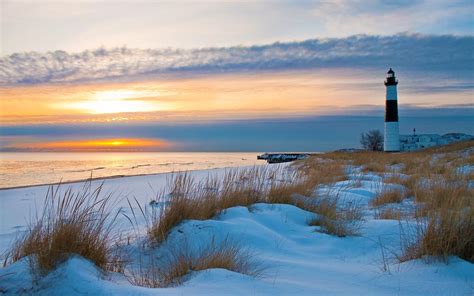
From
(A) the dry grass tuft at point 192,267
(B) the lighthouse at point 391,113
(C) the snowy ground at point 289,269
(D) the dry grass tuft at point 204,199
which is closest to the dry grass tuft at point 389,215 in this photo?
(C) the snowy ground at point 289,269

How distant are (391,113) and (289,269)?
32.3m

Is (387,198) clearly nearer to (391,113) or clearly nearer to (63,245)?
(63,245)

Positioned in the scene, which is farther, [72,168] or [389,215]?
[72,168]

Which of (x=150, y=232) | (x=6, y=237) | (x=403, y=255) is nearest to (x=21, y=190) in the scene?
(x=6, y=237)

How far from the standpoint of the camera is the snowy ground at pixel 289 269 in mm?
2506

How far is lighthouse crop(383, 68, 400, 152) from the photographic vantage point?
3253 centimetres

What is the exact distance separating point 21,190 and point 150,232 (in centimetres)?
735

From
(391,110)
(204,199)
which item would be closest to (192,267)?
(204,199)

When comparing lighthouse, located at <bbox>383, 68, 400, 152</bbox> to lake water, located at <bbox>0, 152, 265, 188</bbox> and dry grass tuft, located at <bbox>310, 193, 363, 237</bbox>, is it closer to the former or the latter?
lake water, located at <bbox>0, 152, 265, 188</bbox>

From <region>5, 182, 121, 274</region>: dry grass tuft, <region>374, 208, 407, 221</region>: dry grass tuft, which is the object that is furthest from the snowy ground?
<region>374, 208, 407, 221</region>: dry grass tuft

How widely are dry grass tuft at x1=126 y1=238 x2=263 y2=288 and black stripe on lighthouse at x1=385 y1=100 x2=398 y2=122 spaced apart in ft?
105

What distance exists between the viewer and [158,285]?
273cm

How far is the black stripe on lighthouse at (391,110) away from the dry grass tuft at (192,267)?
3211cm

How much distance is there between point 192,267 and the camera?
2.93 m
